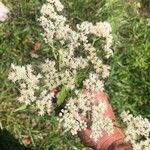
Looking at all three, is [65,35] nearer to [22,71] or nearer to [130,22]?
[22,71]

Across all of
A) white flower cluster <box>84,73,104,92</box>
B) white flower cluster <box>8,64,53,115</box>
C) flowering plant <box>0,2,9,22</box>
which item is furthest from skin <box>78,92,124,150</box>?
flowering plant <box>0,2,9,22</box>

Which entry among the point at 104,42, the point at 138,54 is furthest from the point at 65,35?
the point at 138,54

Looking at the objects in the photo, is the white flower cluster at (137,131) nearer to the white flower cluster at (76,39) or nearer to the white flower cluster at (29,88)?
the white flower cluster at (76,39)

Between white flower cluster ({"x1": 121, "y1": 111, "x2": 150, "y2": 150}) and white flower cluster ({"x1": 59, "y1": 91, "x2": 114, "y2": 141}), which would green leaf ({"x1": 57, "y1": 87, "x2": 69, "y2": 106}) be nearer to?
white flower cluster ({"x1": 59, "y1": 91, "x2": 114, "y2": 141})

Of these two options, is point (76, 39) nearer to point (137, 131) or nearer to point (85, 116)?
point (85, 116)

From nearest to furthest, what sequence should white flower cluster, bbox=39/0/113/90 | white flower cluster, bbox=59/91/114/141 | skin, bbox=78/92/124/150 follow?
white flower cluster, bbox=59/91/114/141
skin, bbox=78/92/124/150
white flower cluster, bbox=39/0/113/90
